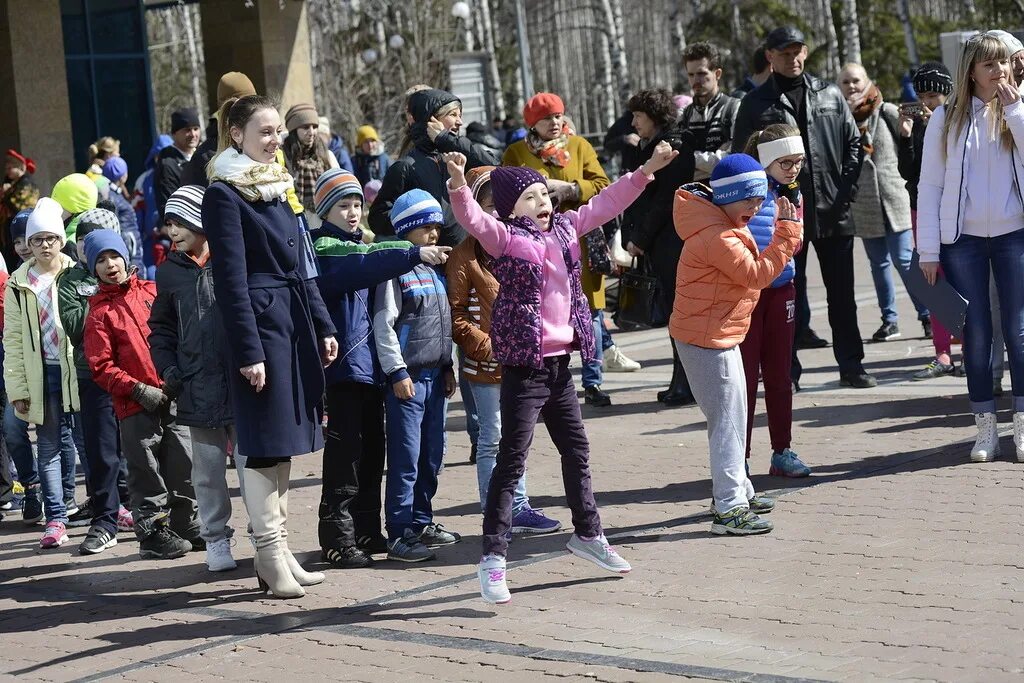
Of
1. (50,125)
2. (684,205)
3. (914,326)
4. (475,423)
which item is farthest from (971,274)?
(50,125)

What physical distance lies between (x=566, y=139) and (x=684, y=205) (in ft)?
10.3

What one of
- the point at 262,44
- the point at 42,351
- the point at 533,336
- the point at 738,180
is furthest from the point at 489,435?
the point at 262,44

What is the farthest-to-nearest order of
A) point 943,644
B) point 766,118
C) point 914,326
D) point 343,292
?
point 914,326, point 766,118, point 343,292, point 943,644

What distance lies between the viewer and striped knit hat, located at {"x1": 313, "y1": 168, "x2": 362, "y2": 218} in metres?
6.98

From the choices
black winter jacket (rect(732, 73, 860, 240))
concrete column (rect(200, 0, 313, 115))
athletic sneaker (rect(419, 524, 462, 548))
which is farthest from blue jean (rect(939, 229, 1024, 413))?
concrete column (rect(200, 0, 313, 115))

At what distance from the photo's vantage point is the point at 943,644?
16.8ft

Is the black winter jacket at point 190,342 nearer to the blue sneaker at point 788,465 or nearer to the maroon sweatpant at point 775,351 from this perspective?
the maroon sweatpant at point 775,351

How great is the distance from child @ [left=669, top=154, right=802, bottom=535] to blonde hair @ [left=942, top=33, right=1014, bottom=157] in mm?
1562

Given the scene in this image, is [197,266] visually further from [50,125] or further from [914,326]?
[50,125]

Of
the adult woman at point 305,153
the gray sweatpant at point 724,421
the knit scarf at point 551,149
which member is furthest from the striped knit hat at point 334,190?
the adult woman at point 305,153

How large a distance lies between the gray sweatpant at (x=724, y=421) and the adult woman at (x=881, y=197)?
5.22 m

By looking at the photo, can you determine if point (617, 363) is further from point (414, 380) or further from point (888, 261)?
point (414, 380)

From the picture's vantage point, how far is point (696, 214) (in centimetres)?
690

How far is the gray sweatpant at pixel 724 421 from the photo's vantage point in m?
6.89
